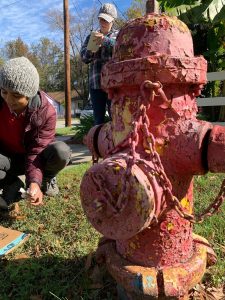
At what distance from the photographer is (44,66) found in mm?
48688

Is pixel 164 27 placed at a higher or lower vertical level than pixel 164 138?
higher

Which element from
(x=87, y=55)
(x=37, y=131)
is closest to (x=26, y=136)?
(x=37, y=131)

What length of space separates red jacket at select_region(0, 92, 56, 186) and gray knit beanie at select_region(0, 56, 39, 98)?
0.17 meters

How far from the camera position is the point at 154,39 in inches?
57.3

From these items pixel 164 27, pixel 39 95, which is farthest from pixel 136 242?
pixel 39 95

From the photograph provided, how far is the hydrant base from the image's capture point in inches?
58.0

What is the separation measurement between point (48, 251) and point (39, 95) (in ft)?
4.02

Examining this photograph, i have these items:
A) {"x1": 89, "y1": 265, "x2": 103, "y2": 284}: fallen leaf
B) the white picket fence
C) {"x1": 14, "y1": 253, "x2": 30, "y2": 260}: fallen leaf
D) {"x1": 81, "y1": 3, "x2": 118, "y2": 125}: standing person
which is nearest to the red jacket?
{"x1": 14, "y1": 253, "x2": 30, "y2": 260}: fallen leaf

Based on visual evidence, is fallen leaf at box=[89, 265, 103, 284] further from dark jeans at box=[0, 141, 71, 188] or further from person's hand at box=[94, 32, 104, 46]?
person's hand at box=[94, 32, 104, 46]

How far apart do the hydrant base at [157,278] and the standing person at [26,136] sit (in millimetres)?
1209

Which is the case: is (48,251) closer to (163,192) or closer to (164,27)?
(163,192)

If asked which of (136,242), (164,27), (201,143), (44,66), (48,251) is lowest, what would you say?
(48,251)

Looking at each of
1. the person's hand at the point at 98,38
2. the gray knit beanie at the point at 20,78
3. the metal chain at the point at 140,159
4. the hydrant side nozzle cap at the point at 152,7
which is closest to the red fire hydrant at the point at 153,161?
the metal chain at the point at 140,159

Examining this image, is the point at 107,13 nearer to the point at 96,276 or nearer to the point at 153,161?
the point at 96,276
